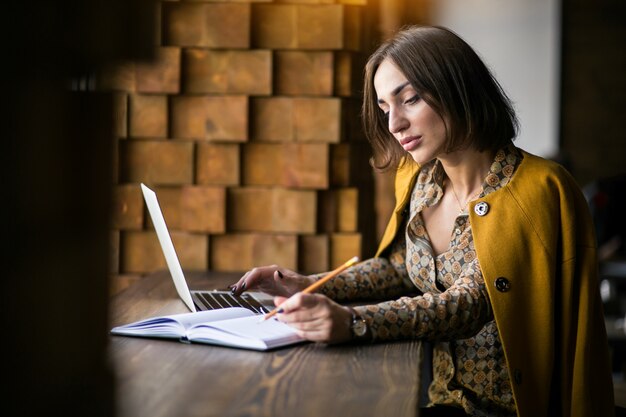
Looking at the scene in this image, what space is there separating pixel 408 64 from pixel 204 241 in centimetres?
119

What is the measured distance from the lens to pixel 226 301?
2.06 meters

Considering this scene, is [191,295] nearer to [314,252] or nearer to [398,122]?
[398,122]

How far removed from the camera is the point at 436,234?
215 cm

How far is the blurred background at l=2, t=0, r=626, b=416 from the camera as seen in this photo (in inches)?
28.5

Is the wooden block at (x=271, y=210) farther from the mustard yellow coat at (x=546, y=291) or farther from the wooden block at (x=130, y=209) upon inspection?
the mustard yellow coat at (x=546, y=291)

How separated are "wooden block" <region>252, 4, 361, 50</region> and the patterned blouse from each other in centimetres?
74

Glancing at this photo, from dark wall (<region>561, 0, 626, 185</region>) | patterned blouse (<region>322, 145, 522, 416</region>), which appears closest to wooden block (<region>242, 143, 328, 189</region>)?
patterned blouse (<region>322, 145, 522, 416</region>)

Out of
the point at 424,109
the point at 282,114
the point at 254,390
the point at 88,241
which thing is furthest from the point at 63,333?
the point at 282,114

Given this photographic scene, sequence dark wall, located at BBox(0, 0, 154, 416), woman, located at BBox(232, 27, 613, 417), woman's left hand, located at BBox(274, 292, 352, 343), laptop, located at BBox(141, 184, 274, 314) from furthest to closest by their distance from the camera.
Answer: laptop, located at BBox(141, 184, 274, 314) < woman, located at BBox(232, 27, 613, 417) < woman's left hand, located at BBox(274, 292, 352, 343) < dark wall, located at BBox(0, 0, 154, 416)

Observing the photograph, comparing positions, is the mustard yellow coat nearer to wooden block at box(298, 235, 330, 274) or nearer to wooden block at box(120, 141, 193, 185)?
wooden block at box(298, 235, 330, 274)

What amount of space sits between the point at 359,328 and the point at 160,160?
148 centimetres

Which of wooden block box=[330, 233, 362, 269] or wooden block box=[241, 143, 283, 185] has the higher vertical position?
wooden block box=[241, 143, 283, 185]

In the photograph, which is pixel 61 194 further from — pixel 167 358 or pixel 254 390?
pixel 167 358

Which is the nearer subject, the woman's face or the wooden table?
the wooden table
